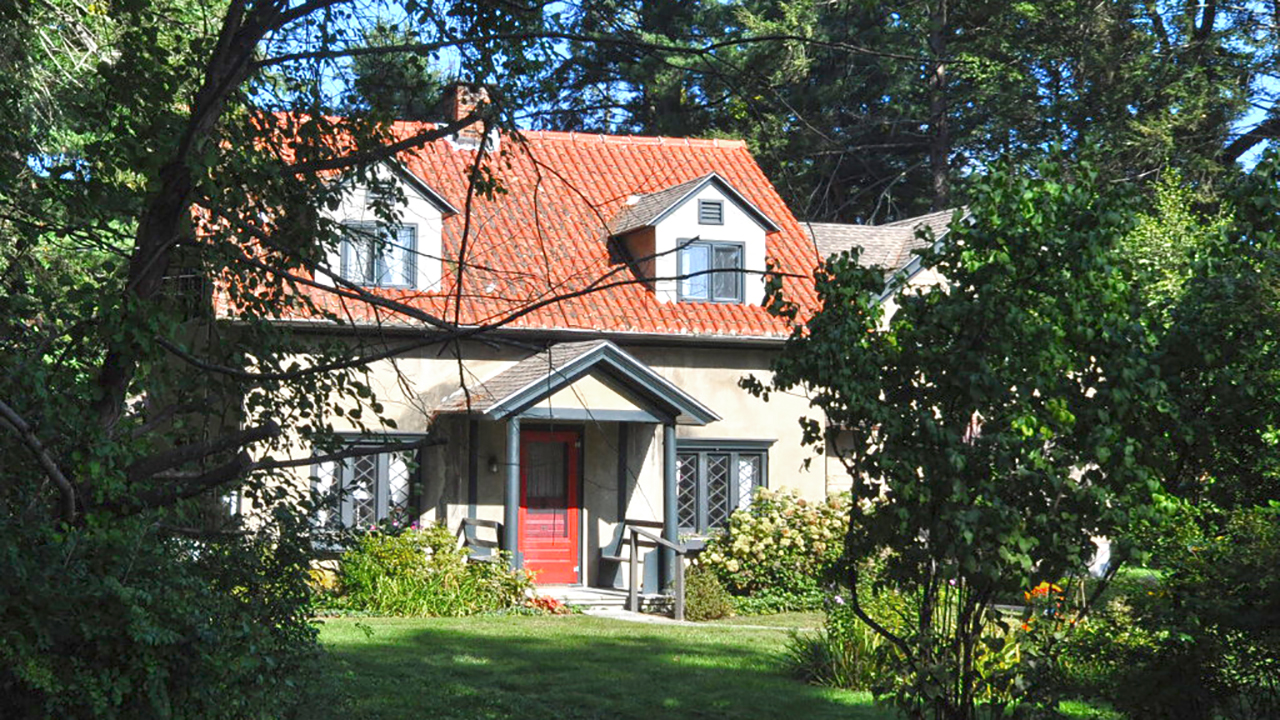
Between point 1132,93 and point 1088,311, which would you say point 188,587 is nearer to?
point 1088,311

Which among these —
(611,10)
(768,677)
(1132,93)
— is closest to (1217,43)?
(1132,93)

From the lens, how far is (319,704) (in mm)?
9898

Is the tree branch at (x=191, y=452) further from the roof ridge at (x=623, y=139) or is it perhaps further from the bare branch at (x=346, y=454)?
the roof ridge at (x=623, y=139)

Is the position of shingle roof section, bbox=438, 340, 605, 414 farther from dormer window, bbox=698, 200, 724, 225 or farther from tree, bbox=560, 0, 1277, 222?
tree, bbox=560, 0, 1277, 222

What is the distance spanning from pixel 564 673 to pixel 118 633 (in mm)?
A: 7731

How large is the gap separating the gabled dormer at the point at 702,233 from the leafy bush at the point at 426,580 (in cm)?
527

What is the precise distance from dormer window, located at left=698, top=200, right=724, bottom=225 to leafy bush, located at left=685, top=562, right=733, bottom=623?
5.75m

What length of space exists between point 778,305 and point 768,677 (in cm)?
627

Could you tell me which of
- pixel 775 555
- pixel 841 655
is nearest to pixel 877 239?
pixel 775 555

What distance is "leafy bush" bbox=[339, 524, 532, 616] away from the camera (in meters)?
17.8

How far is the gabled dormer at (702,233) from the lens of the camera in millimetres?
21703

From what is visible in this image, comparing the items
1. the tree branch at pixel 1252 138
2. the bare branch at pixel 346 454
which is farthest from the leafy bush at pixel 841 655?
the tree branch at pixel 1252 138

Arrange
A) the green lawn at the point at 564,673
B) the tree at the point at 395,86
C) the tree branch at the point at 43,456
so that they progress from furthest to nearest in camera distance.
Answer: the green lawn at the point at 564,673 → the tree at the point at 395,86 → the tree branch at the point at 43,456

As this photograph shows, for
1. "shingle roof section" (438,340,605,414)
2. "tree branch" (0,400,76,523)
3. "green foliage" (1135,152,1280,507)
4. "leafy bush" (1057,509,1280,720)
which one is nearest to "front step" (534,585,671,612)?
"shingle roof section" (438,340,605,414)
